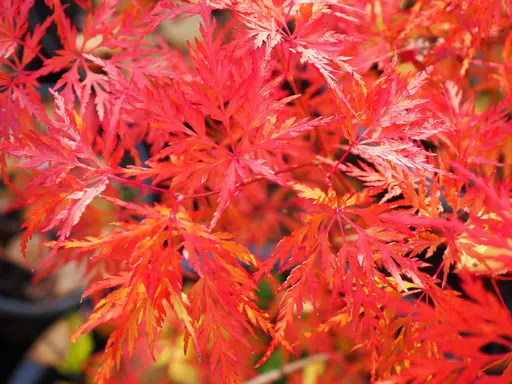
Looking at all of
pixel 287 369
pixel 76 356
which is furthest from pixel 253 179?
pixel 76 356

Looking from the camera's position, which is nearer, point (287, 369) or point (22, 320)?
point (287, 369)

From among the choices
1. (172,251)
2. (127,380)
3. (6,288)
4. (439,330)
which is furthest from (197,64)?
(6,288)

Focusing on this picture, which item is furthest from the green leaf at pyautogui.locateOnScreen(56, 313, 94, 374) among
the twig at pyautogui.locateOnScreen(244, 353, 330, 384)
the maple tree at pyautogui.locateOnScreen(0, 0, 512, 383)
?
the maple tree at pyautogui.locateOnScreen(0, 0, 512, 383)

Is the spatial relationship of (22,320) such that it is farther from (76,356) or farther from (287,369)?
(287,369)

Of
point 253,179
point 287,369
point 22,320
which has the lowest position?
point 22,320

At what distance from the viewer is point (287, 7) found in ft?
1.77

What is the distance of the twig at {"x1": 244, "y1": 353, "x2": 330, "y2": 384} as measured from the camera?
1.05 metres

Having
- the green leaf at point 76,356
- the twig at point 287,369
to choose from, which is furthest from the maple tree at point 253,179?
the green leaf at point 76,356

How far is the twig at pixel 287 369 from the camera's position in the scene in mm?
1050

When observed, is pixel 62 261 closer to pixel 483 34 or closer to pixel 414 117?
Answer: pixel 414 117

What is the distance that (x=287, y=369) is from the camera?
3.50ft

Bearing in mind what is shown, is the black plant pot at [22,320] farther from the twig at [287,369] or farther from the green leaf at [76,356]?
the twig at [287,369]

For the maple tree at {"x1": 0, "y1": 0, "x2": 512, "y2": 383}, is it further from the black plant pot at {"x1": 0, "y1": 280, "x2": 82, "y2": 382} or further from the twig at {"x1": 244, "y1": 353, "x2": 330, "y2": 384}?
the black plant pot at {"x1": 0, "y1": 280, "x2": 82, "y2": 382}

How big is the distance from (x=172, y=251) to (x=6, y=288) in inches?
48.2
